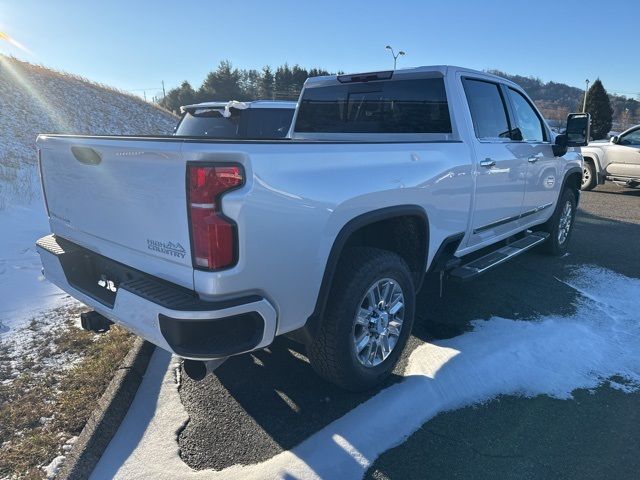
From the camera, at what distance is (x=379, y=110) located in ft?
13.8

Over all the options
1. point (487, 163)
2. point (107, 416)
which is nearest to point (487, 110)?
point (487, 163)

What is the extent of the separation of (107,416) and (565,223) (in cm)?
576

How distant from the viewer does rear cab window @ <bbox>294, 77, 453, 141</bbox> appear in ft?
12.7

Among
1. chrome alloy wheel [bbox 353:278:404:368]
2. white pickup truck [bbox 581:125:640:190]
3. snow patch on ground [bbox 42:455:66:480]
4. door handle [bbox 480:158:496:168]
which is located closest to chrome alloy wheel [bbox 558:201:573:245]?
door handle [bbox 480:158:496:168]

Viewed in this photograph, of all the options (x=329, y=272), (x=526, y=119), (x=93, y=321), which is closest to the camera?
(x=329, y=272)

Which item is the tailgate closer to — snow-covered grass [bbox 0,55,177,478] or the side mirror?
snow-covered grass [bbox 0,55,177,478]

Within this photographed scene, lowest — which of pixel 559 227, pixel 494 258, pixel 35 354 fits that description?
pixel 35 354

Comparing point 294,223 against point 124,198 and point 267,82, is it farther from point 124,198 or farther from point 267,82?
point 267,82

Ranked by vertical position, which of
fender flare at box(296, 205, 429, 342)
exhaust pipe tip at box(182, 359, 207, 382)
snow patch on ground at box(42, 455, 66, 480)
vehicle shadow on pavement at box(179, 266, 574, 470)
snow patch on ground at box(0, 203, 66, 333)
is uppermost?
fender flare at box(296, 205, 429, 342)

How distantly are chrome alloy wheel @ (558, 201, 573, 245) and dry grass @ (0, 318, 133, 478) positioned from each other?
5.20m

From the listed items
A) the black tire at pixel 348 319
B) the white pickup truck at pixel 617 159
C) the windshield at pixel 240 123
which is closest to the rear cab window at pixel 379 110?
the black tire at pixel 348 319

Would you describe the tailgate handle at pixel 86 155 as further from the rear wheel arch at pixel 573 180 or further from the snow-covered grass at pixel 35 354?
the rear wheel arch at pixel 573 180

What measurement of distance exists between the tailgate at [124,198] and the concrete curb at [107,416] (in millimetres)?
869

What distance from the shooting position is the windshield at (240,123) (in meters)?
6.71
